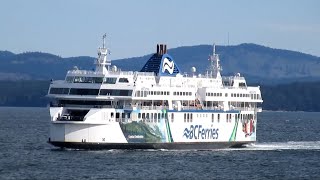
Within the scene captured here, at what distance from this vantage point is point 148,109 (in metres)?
74.1

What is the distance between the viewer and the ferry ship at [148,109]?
7138 cm

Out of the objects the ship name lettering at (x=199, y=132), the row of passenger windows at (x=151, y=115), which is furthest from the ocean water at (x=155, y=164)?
the row of passenger windows at (x=151, y=115)

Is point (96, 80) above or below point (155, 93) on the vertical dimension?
above

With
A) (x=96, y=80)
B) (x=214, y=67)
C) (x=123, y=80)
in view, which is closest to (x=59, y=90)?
(x=96, y=80)

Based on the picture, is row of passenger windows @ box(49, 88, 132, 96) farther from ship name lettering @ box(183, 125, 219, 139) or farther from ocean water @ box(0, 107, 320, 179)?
ship name lettering @ box(183, 125, 219, 139)

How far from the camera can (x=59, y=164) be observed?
2552 inches

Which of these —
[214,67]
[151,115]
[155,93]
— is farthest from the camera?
[214,67]

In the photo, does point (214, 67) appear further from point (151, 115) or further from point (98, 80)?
point (98, 80)

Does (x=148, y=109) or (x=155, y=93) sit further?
(x=155, y=93)

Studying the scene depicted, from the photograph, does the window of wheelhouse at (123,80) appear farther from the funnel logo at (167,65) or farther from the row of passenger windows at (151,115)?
the funnel logo at (167,65)

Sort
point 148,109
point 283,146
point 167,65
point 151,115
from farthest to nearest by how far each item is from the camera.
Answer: point 283,146 < point 167,65 < point 151,115 < point 148,109

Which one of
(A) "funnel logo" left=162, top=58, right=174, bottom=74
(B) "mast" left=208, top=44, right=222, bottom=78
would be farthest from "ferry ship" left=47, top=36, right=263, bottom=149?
(B) "mast" left=208, top=44, right=222, bottom=78

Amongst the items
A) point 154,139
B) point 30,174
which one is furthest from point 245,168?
point 30,174

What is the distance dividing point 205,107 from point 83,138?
42.3 ft
